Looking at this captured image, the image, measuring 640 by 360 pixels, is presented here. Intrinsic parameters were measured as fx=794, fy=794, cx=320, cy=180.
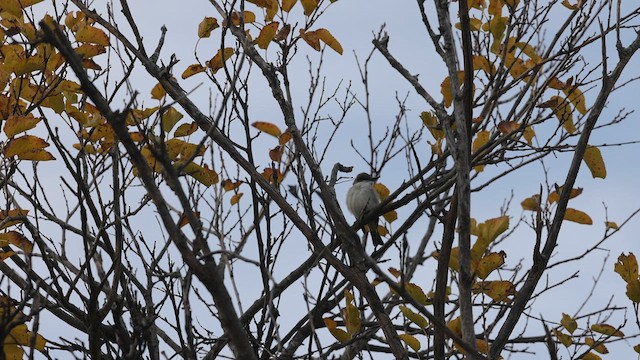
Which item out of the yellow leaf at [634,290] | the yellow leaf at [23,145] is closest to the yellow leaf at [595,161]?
the yellow leaf at [634,290]

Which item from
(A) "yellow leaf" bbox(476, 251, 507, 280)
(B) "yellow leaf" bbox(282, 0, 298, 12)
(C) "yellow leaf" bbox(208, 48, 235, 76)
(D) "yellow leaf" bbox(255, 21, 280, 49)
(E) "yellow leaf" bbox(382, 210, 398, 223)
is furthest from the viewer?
(E) "yellow leaf" bbox(382, 210, 398, 223)

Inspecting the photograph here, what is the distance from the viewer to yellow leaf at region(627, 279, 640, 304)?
3.63m

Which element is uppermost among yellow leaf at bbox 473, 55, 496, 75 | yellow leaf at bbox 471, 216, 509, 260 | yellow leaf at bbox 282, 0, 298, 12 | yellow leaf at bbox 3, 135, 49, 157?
yellow leaf at bbox 282, 0, 298, 12

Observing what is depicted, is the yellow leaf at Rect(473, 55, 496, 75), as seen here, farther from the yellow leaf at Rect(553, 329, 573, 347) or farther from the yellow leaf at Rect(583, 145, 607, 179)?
the yellow leaf at Rect(553, 329, 573, 347)

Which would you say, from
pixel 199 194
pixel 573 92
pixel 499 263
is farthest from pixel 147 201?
pixel 573 92

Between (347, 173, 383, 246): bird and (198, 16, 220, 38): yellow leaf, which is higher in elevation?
(347, 173, 383, 246): bird

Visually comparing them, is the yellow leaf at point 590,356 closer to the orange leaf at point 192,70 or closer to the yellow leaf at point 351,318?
the yellow leaf at point 351,318

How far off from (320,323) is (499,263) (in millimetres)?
1756

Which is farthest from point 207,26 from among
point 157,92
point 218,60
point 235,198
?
point 235,198

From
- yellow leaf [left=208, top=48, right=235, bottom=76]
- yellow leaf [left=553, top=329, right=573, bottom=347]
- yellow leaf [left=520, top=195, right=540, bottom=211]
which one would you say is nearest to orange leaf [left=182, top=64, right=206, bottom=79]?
yellow leaf [left=208, top=48, right=235, bottom=76]

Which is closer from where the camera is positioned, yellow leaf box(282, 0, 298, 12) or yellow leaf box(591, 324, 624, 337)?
yellow leaf box(591, 324, 624, 337)

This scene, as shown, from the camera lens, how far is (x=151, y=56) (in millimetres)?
4625

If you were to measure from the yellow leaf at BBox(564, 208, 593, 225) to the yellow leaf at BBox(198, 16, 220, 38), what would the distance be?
2177 millimetres

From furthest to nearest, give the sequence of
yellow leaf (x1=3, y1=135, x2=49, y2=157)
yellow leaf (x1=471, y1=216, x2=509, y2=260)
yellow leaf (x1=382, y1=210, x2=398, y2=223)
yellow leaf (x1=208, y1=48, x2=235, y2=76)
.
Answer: yellow leaf (x1=382, y1=210, x2=398, y2=223)
yellow leaf (x1=208, y1=48, x2=235, y2=76)
yellow leaf (x1=3, y1=135, x2=49, y2=157)
yellow leaf (x1=471, y1=216, x2=509, y2=260)
